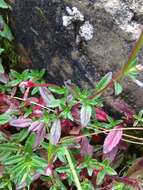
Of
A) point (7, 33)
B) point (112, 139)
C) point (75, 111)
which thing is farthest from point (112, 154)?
point (7, 33)

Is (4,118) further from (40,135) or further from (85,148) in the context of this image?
(85,148)

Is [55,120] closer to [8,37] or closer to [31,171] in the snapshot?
[31,171]

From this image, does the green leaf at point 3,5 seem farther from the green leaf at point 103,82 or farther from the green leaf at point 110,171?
the green leaf at point 110,171

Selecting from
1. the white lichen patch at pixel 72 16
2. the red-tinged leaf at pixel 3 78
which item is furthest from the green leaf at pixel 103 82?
the red-tinged leaf at pixel 3 78

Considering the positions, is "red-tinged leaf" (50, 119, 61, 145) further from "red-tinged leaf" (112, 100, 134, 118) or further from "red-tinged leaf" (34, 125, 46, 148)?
"red-tinged leaf" (112, 100, 134, 118)

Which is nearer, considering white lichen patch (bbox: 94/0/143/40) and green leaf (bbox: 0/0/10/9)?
white lichen patch (bbox: 94/0/143/40)

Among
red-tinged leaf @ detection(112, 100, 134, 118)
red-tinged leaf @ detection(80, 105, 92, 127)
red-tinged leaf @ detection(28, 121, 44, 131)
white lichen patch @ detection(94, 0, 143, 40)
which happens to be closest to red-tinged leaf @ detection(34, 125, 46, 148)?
red-tinged leaf @ detection(28, 121, 44, 131)
